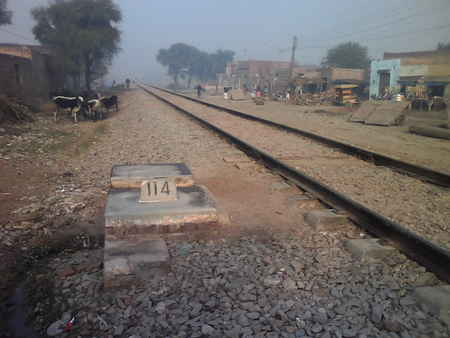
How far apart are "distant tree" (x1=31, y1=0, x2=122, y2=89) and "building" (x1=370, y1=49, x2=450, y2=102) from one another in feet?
78.8

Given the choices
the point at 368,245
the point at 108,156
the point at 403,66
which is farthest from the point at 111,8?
the point at 368,245

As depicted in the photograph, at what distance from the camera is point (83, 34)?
33594 millimetres

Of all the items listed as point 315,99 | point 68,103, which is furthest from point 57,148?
point 315,99

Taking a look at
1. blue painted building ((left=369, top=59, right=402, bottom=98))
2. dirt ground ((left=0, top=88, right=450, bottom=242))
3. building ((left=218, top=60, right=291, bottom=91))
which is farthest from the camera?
building ((left=218, top=60, right=291, bottom=91))

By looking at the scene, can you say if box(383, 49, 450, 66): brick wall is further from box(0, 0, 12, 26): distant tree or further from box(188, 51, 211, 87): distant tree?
box(188, 51, 211, 87): distant tree

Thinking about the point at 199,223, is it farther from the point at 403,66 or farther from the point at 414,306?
the point at 403,66

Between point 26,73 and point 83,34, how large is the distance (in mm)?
Answer: 11106

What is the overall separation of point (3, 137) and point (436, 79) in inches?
1078

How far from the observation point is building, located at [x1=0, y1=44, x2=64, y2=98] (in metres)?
20.1

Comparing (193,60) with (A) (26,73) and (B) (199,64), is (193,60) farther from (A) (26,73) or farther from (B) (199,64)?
(A) (26,73)

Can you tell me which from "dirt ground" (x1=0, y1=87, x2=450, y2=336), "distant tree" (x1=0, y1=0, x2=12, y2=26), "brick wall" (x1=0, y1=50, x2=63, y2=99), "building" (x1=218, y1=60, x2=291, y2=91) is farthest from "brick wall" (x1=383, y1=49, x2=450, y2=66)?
"distant tree" (x1=0, y1=0, x2=12, y2=26)

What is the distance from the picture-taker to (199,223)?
4195mm

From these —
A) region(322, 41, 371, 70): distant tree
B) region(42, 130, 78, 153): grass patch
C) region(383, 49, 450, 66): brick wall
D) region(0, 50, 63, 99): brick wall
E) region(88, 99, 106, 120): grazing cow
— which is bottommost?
region(42, 130, 78, 153): grass patch

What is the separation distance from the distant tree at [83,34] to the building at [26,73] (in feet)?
5.68
